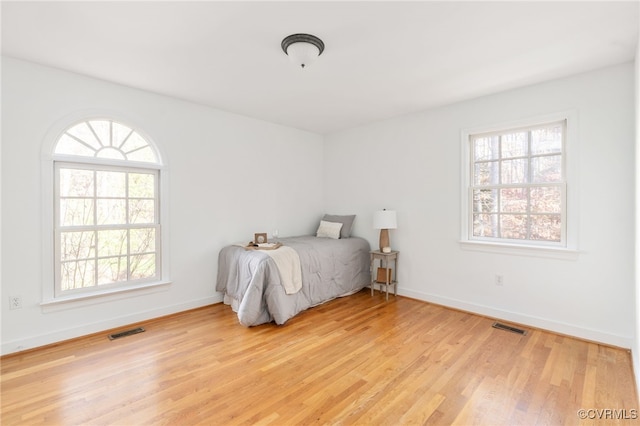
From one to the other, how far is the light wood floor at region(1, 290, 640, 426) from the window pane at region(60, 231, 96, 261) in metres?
0.80

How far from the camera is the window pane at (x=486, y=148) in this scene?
352cm

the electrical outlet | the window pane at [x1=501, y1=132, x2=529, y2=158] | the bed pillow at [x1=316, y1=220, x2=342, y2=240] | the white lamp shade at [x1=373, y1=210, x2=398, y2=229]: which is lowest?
the electrical outlet

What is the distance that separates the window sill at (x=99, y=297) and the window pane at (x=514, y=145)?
412 cm

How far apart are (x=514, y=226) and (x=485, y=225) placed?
0.98 feet

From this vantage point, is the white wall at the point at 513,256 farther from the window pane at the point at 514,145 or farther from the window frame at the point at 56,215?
the window frame at the point at 56,215

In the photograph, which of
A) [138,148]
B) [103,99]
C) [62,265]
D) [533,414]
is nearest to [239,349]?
[62,265]

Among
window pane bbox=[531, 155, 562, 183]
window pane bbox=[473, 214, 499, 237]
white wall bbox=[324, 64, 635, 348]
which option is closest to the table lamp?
white wall bbox=[324, 64, 635, 348]

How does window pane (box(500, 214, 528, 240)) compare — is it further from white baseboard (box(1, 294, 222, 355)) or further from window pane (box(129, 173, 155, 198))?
window pane (box(129, 173, 155, 198))

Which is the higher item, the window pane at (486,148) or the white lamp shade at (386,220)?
the window pane at (486,148)

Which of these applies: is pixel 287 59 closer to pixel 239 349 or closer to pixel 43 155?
pixel 43 155

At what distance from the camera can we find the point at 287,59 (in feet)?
8.60

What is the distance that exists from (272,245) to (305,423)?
2140 millimetres

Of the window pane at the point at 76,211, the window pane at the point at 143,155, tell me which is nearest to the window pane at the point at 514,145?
the window pane at the point at 143,155

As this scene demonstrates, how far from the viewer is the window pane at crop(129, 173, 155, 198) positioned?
332 cm
